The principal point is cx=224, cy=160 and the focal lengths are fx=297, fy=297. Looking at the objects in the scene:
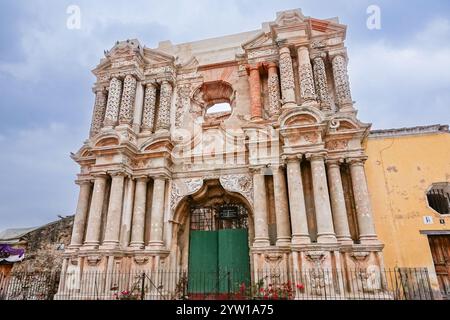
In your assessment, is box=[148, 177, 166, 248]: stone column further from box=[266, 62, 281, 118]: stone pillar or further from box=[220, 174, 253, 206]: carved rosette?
box=[266, 62, 281, 118]: stone pillar

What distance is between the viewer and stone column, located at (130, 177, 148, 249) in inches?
402

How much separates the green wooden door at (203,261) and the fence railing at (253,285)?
0.03 meters

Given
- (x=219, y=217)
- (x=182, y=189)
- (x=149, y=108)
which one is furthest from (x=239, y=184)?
(x=149, y=108)

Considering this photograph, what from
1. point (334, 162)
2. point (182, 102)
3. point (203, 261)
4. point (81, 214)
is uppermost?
point (182, 102)

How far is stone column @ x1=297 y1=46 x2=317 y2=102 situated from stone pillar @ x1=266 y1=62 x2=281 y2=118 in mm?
935

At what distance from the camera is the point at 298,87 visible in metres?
11.7

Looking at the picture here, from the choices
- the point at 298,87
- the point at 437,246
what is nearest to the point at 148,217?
the point at 298,87

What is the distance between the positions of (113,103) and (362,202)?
10.1 m

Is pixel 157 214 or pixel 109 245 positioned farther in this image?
pixel 157 214

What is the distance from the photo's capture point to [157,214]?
1044 cm

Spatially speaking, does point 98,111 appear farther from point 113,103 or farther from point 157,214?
point 157,214

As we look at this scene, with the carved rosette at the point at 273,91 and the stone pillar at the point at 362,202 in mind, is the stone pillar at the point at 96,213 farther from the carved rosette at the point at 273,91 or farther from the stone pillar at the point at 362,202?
the stone pillar at the point at 362,202
